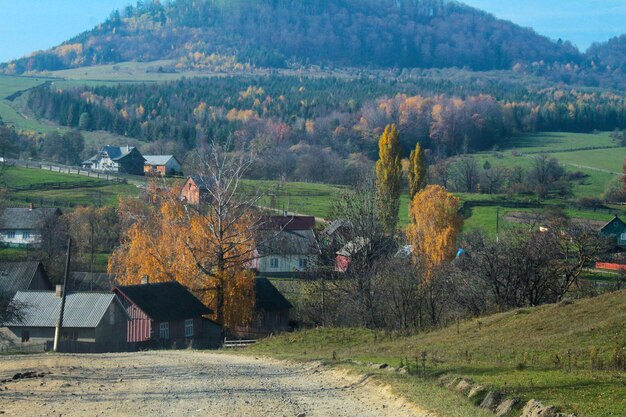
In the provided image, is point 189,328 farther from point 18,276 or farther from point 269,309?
point 18,276

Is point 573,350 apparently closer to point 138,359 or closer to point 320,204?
point 138,359

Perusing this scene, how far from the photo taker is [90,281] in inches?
2399

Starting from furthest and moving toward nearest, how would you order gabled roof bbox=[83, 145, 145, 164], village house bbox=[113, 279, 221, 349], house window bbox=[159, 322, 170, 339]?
1. gabled roof bbox=[83, 145, 145, 164]
2. house window bbox=[159, 322, 170, 339]
3. village house bbox=[113, 279, 221, 349]

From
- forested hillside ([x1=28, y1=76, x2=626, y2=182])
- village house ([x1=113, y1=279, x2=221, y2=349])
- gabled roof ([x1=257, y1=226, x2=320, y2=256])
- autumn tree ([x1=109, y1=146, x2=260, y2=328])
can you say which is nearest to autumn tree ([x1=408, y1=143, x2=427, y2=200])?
gabled roof ([x1=257, y1=226, x2=320, y2=256])

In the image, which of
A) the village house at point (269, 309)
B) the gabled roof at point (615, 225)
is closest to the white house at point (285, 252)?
the village house at point (269, 309)

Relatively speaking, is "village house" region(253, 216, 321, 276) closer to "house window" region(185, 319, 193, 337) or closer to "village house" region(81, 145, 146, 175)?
"house window" region(185, 319, 193, 337)

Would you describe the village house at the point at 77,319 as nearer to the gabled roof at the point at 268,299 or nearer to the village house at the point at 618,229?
the gabled roof at the point at 268,299

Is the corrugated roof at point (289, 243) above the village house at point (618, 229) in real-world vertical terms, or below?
below

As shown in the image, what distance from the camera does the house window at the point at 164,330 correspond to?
4634 centimetres

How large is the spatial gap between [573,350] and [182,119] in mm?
172220

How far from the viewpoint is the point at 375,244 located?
47438 mm

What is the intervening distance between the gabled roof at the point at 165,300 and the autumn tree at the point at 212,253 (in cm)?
148

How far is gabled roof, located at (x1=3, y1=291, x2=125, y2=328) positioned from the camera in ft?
149

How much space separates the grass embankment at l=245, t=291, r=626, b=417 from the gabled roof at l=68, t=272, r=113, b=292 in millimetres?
27968
